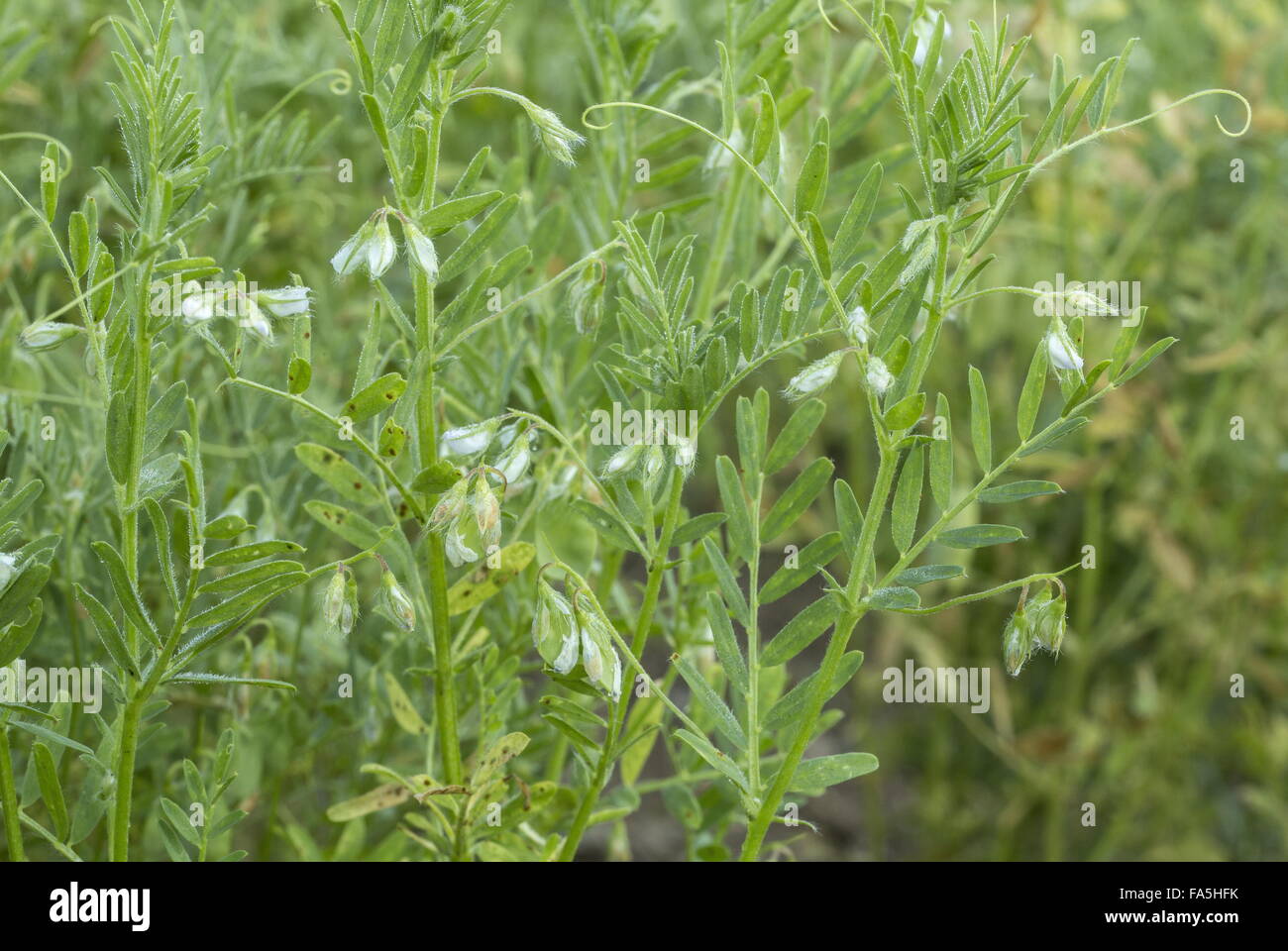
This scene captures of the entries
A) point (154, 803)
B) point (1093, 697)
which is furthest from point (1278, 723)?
point (154, 803)

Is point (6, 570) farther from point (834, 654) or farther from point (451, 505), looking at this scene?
point (834, 654)

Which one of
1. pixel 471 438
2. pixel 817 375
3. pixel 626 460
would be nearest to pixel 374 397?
pixel 471 438

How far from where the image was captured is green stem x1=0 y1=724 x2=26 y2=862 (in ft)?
2.86

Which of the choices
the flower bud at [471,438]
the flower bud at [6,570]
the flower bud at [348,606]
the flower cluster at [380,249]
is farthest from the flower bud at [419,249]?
the flower bud at [6,570]

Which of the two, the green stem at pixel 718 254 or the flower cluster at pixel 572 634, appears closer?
the flower cluster at pixel 572 634

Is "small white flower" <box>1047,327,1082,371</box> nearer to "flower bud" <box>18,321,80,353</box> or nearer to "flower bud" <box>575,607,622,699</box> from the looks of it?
"flower bud" <box>575,607,622,699</box>

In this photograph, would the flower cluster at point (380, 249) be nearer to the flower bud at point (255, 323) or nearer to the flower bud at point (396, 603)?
the flower bud at point (255, 323)

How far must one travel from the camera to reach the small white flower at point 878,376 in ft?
2.53

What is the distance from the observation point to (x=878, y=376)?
77 cm

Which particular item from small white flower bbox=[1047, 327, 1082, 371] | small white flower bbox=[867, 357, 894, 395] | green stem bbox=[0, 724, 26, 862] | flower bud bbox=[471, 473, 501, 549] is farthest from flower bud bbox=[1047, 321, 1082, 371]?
green stem bbox=[0, 724, 26, 862]

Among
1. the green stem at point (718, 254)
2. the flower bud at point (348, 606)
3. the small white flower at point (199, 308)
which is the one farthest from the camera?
the green stem at point (718, 254)

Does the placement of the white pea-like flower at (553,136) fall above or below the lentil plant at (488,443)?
above
